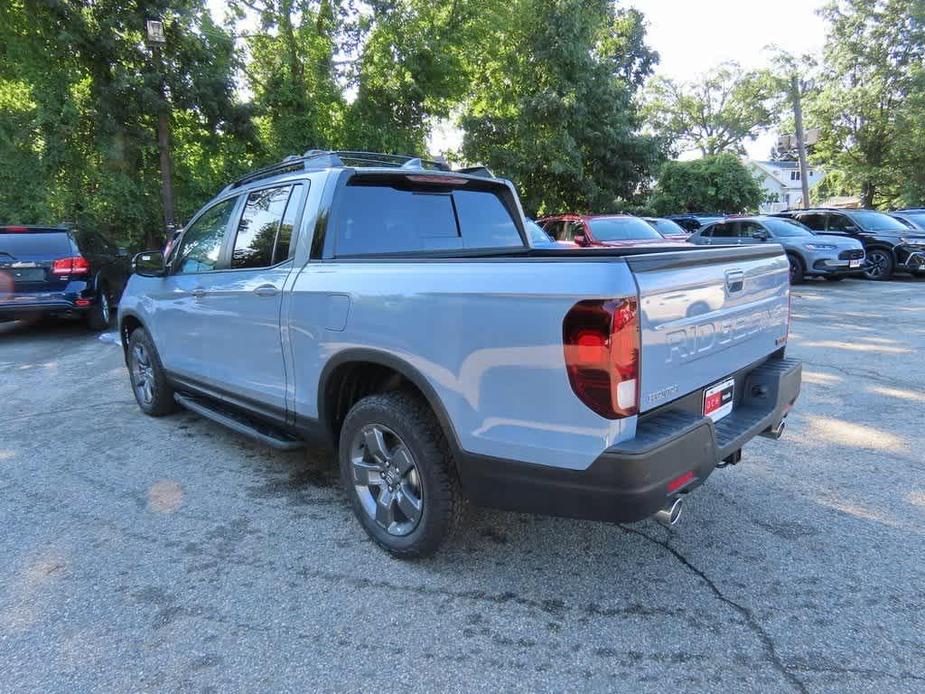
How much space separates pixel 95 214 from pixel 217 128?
3543mm

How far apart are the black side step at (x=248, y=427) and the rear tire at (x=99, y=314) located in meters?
5.90

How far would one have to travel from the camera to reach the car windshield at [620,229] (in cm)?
1141

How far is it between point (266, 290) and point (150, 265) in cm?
197

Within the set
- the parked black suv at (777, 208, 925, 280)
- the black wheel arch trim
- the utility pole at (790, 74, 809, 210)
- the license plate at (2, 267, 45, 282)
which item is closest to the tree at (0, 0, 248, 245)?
the license plate at (2, 267, 45, 282)

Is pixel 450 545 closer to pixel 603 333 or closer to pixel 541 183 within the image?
pixel 603 333

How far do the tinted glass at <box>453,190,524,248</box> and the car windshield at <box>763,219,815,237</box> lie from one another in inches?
489

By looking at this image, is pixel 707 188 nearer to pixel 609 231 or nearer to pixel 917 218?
pixel 917 218

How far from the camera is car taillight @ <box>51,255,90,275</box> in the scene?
854 centimetres

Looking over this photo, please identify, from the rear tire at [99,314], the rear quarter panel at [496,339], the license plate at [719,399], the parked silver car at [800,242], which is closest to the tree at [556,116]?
the parked silver car at [800,242]

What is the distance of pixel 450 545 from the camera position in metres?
2.97

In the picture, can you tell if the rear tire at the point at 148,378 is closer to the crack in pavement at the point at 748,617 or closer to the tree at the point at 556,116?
the crack in pavement at the point at 748,617

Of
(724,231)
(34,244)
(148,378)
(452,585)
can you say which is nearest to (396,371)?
(452,585)

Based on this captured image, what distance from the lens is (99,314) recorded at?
935 centimetres

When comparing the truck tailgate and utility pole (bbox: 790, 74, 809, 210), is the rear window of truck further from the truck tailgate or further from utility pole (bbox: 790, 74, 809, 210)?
utility pole (bbox: 790, 74, 809, 210)
